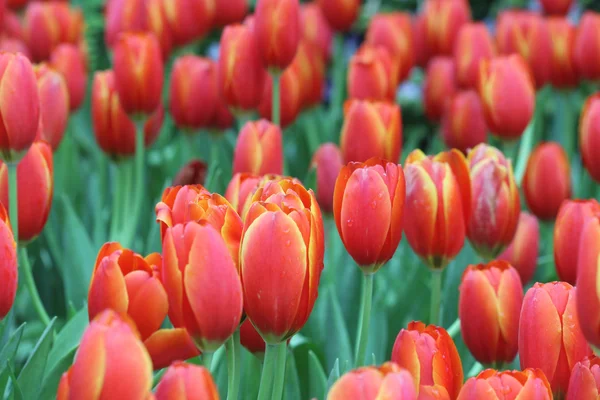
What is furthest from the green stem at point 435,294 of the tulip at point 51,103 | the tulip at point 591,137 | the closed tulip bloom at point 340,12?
the closed tulip bloom at point 340,12

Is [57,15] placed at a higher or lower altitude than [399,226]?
higher

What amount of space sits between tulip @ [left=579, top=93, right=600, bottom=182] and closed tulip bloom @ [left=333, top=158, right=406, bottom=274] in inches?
22.3

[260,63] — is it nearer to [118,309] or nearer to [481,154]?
[481,154]

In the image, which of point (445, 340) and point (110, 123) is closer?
point (445, 340)

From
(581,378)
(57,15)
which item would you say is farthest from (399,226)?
(57,15)

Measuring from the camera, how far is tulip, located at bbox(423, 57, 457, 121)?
182cm

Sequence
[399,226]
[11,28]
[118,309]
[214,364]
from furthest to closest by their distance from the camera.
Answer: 1. [11,28]
2. [214,364]
3. [399,226]
4. [118,309]

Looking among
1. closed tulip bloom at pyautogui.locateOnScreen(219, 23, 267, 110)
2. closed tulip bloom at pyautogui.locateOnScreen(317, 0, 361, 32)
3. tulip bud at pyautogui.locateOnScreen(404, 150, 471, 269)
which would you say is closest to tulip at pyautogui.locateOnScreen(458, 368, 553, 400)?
tulip bud at pyautogui.locateOnScreen(404, 150, 471, 269)

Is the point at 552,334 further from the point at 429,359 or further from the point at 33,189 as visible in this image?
the point at 33,189

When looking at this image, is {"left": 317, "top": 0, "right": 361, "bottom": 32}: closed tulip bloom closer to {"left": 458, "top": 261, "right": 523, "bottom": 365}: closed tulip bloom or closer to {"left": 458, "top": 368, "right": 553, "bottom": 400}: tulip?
{"left": 458, "top": 261, "right": 523, "bottom": 365}: closed tulip bloom

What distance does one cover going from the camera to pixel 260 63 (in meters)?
1.42

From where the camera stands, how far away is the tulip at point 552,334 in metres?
0.77

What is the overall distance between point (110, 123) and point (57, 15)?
60 centimetres

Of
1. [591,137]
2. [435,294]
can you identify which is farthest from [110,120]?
[591,137]
